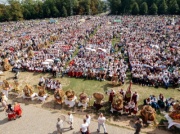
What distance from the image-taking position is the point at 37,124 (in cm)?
1238

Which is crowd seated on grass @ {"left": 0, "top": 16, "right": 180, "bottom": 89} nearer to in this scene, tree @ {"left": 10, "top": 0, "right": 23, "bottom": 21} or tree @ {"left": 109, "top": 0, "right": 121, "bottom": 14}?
tree @ {"left": 10, "top": 0, "right": 23, "bottom": 21}

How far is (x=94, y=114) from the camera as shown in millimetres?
13516

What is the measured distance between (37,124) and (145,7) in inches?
2250

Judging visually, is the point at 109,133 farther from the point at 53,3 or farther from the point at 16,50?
the point at 53,3

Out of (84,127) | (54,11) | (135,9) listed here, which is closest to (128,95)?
(84,127)

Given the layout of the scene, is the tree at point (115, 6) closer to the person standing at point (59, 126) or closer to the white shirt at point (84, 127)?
the person standing at point (59, 126)

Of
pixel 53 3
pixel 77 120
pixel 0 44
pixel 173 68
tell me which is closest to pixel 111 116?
pixel 77 120

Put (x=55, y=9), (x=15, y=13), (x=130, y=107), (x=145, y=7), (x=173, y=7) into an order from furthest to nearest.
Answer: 1. (x=55, y=9)
2. (x=15, y=13)
3. (x=145, y=7)
4. (x=173, y=7)
5. (x=130, y=107)

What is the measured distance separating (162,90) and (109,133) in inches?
280

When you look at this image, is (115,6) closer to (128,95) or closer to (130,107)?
(128,95)

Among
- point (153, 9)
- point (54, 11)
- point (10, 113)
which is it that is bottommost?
point (10, 113)

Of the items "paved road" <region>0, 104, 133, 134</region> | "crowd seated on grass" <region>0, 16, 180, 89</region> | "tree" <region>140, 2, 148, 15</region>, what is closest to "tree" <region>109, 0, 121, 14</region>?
"tree" <region>140, 2, 148, 15</region>

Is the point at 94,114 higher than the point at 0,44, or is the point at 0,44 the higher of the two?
the point at 0,44

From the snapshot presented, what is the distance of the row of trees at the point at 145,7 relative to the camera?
58.6 metres
